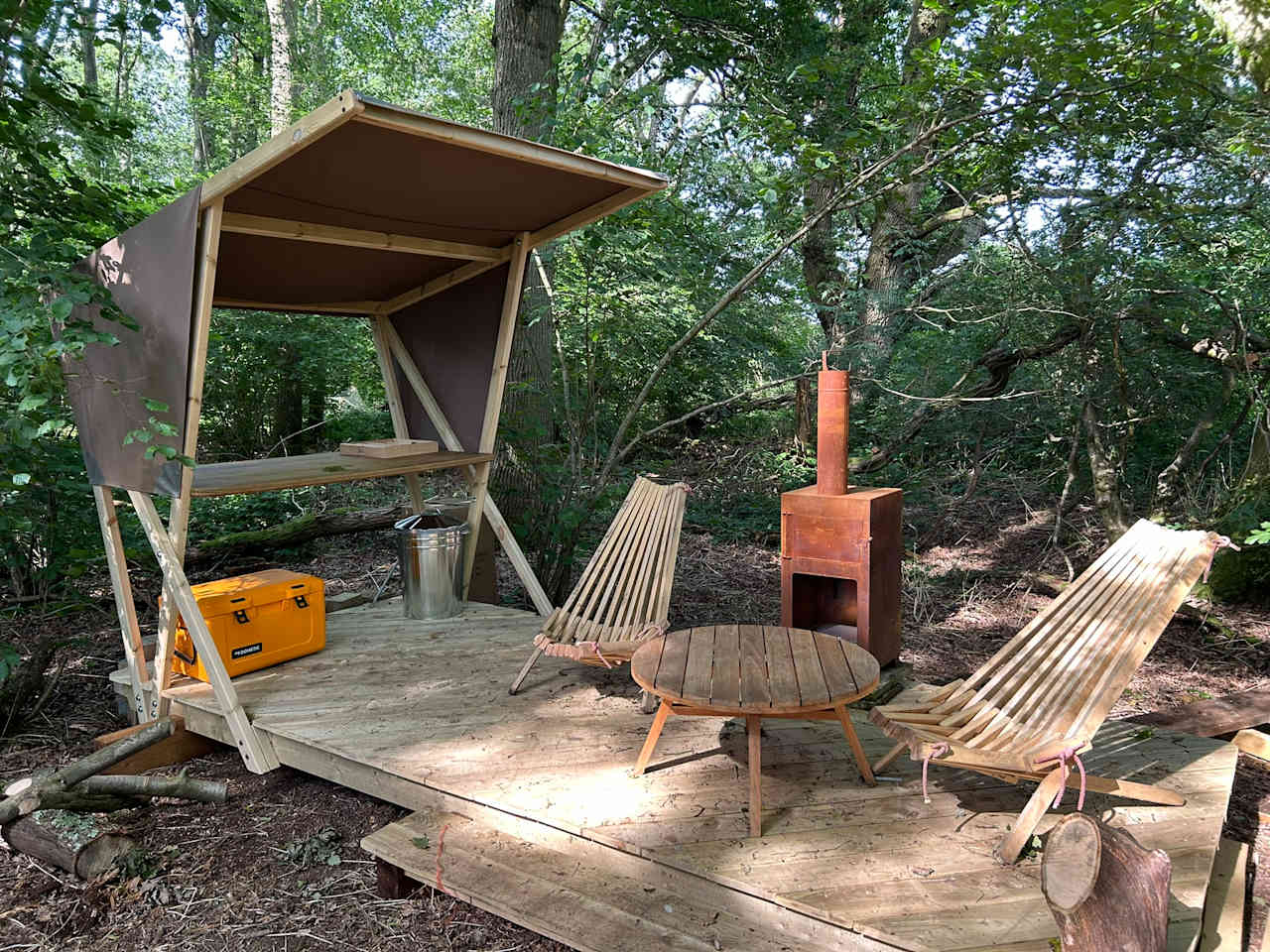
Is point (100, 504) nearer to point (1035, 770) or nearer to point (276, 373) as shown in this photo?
point (1035, 770)

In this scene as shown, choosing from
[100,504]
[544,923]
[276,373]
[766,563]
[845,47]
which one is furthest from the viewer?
[276,373]

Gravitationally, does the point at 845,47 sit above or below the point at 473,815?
above

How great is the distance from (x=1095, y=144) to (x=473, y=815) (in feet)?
16.8

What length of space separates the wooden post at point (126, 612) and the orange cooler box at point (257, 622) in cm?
14

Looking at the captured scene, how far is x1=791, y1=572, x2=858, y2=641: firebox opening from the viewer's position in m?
3.79

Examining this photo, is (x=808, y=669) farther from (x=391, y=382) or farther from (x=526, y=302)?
(x=526, y=302)

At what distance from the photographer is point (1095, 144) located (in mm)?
4941

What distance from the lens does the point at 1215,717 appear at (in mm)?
3260

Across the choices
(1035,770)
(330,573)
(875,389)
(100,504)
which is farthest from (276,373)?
(1035,770)

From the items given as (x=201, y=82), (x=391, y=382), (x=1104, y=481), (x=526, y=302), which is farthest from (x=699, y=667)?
(x=201, y=82)

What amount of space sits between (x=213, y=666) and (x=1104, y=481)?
5364 mm

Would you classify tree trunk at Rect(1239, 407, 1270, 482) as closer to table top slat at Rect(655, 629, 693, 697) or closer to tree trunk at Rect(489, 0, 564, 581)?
table top slat at Rect(655, 629, 693, 697)

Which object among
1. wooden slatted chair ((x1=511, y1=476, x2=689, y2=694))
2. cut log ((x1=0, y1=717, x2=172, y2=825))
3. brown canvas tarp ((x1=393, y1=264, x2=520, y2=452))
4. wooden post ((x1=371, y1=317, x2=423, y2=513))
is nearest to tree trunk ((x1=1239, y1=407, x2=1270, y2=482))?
wooden slatted chair ((x1=511, y1=476, x2=689, y2=694))

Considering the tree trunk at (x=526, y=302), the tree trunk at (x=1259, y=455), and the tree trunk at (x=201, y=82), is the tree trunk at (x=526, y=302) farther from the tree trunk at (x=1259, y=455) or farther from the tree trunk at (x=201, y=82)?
the tree trunk at (x=201, y=82)
